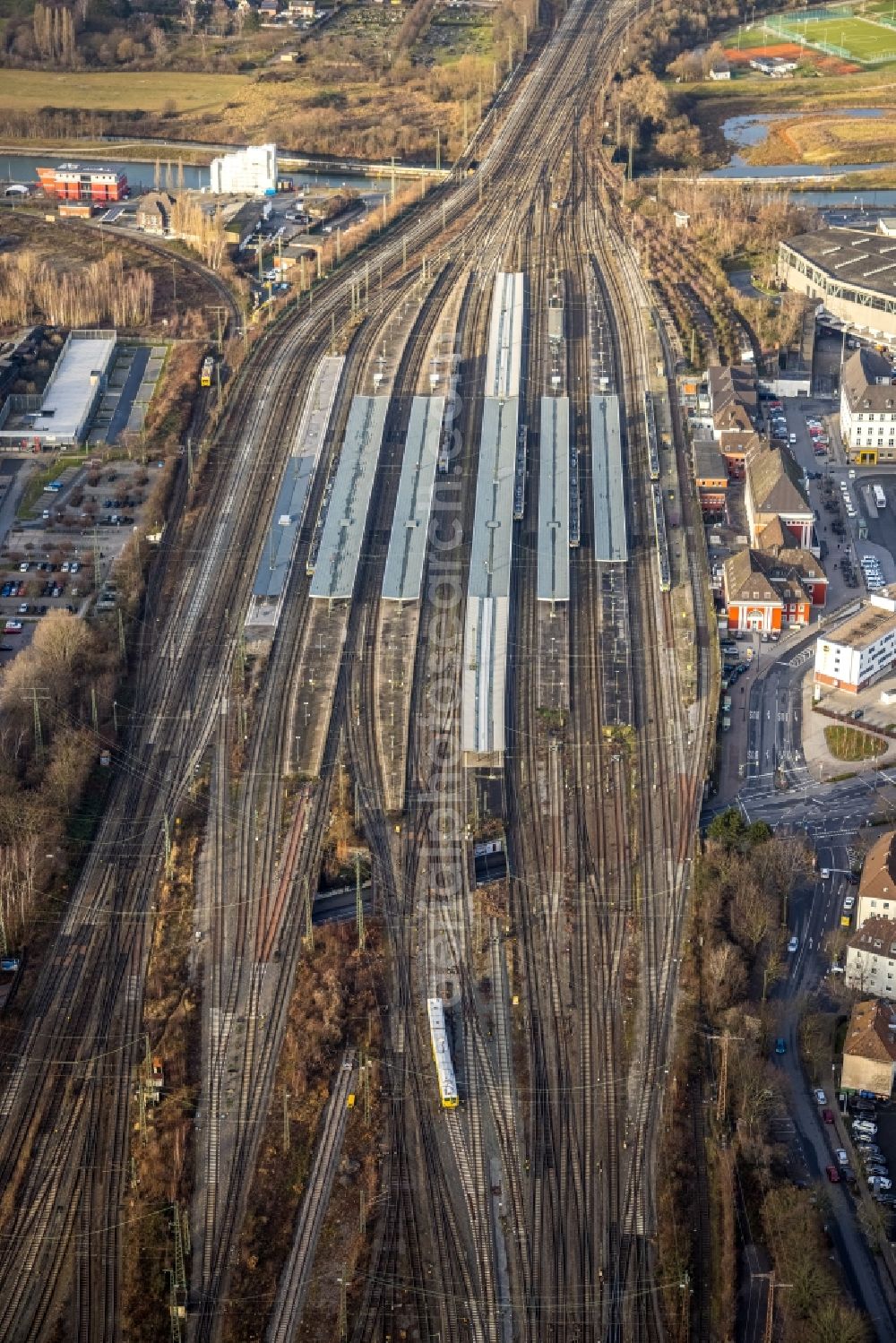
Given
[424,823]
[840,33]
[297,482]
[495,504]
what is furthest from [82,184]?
[840,33]

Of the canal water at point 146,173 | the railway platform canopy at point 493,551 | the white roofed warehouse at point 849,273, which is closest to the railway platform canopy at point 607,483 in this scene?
the railway platform canopy at point 493,551

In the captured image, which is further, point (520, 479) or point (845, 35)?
point (845, 35)

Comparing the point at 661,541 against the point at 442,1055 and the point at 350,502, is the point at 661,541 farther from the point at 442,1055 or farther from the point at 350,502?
the point at 442,1055

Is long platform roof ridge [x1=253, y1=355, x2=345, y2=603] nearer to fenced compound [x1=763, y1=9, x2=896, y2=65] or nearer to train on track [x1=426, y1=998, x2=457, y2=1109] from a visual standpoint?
train on track [x1=426, y1=998, x2=457, y2=1109]

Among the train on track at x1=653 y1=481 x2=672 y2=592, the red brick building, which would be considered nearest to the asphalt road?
the train on track at x1=653 y1=481 x2=672 y2=592

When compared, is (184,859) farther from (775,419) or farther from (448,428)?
(775,419)

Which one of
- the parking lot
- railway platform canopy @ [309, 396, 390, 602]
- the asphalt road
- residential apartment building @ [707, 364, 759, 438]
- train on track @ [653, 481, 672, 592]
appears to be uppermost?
residential apartment building @ [707, 364, 759, 438]

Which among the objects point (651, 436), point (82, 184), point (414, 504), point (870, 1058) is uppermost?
point (82, 184)

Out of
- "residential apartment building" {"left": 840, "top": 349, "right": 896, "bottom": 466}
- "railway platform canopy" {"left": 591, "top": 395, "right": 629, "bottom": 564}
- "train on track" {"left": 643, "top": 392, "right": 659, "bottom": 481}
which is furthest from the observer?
"residential apartment building" {"left": 840, "top": 349, "right": 896, "bottom": 466}
